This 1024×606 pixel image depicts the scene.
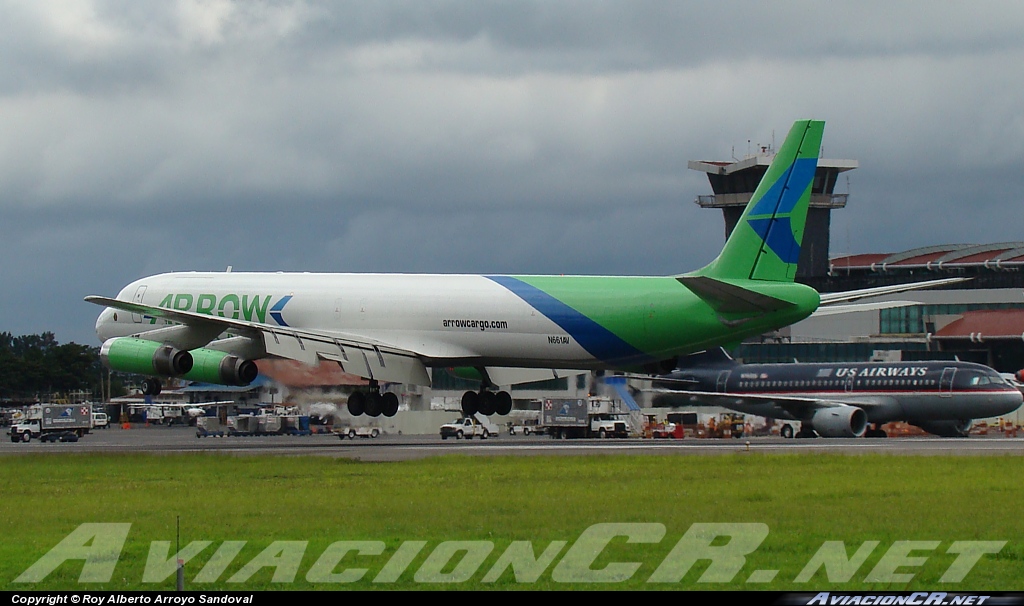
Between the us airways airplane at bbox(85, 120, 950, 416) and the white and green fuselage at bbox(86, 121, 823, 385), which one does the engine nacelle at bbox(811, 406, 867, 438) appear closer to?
the white and green fuselage at bbox(86, 121, 823, 385)

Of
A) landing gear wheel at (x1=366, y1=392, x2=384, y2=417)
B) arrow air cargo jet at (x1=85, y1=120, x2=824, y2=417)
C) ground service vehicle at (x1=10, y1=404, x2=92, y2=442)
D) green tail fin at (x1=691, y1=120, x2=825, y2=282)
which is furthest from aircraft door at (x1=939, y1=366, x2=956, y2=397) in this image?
ground service vehicle at (x1=10, y1=404, x2=92, y2=442)

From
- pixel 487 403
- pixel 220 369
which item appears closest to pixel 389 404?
pixel 487 403

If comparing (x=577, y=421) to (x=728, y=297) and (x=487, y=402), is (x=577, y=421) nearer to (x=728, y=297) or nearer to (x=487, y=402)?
(x=487, y=402)

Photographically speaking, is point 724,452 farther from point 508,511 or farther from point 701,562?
point 701,562

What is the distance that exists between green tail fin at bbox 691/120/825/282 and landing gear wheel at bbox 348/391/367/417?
14.9 metres

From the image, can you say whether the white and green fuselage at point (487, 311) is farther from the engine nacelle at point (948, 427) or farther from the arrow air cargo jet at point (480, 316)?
the engine nacelle at point (948, 427)

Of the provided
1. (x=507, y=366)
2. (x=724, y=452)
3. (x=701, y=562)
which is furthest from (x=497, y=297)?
(x=701, y=562)

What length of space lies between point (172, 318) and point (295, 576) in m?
35.3

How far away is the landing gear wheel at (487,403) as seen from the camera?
54.0 m

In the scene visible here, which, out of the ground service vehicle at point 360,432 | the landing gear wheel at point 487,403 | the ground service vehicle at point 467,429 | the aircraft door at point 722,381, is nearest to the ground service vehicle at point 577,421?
the ground service vehicle at point 467,429

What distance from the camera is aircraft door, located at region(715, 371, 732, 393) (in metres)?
82.2

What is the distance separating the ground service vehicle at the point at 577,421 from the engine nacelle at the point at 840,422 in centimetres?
1123

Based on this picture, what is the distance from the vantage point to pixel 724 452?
146ft

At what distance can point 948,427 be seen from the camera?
7362cm
